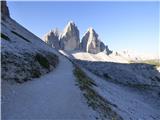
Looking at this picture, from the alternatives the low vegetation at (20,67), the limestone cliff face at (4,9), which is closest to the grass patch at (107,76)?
the low vegetation at (20,67)

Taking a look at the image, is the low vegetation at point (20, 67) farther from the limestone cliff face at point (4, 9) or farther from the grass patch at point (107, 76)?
the limestone cliff face at point (4, 9)

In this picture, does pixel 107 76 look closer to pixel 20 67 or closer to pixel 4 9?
pixel 20 67

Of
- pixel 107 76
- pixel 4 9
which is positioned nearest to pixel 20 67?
pixel 107 76

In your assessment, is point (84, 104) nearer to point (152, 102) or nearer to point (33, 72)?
point (33, 72)

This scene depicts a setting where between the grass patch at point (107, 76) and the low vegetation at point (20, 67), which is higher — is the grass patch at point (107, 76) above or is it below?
below

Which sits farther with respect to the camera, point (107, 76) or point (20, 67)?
point (107, 76)

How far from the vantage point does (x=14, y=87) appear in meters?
26.8

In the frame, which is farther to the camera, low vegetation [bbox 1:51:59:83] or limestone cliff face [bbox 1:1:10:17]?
limestone cliff face [bbox 1:1:10:17]

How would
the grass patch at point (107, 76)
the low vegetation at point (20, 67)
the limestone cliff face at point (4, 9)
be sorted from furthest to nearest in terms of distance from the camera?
the limestone cliff face at point (4, 9) → the grass patch at point (107, 76) → the low vegetation at point (20, 67)

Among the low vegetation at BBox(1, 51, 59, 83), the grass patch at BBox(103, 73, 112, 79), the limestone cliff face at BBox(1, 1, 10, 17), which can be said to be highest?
the limestone cliff face at BBox(1, 1, 10, 17)

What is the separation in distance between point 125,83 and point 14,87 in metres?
54.9

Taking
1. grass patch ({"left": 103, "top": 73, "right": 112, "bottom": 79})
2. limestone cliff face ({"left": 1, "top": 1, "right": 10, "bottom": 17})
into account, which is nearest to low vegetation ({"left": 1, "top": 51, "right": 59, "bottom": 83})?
grass patch ({"left": 103, "top": 73, "right": 112, "bottom": 79})

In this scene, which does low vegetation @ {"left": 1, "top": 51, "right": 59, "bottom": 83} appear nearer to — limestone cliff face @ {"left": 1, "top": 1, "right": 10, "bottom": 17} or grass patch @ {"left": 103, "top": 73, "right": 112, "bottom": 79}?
grass patch @ {"left": 103, "top": 73, "right": 112, "bottom": 79}

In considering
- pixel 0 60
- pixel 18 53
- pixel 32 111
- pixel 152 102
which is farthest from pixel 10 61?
pixel 152 102
